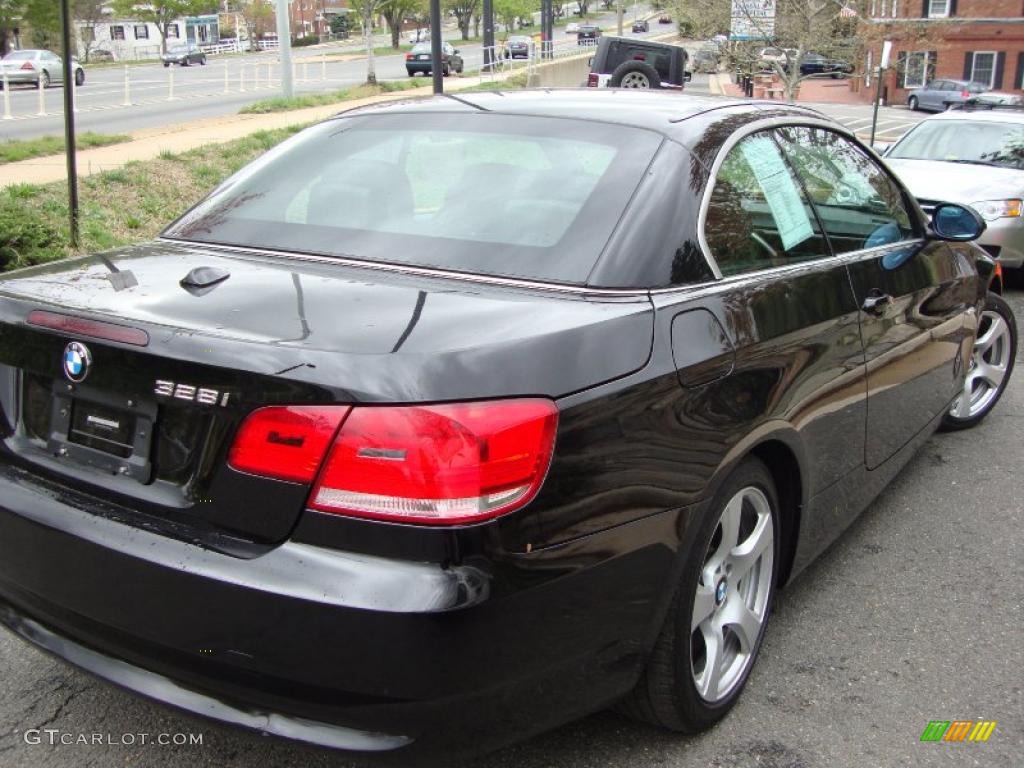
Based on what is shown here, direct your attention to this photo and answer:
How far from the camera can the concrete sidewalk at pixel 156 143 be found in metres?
11.5

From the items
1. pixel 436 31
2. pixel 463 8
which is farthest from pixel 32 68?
pixel 463 8

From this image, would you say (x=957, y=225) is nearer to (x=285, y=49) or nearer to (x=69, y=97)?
(x=69, y=97)

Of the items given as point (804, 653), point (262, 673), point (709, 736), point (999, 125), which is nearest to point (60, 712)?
point (262, 673)

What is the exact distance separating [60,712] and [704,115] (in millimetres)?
2536

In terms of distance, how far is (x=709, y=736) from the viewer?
277cm

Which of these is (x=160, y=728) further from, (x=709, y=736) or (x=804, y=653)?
(x=804, y=653)

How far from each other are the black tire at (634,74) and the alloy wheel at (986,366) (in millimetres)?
21279

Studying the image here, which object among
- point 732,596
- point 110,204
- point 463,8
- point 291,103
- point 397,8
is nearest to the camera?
point 732,596

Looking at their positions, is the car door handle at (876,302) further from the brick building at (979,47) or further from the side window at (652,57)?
the brick building at (979,47)

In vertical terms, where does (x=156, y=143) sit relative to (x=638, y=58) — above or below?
below

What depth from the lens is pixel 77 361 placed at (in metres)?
2.27

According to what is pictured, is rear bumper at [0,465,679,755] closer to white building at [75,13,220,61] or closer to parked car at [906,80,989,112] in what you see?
parked car at [906,80,989,112]

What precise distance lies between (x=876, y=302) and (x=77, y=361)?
2531 millimetres
